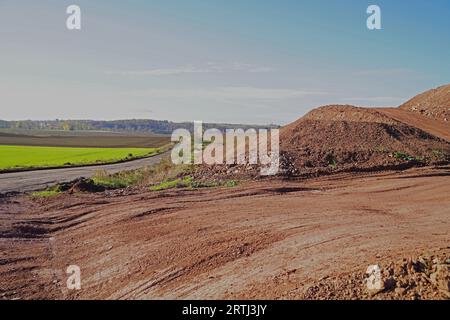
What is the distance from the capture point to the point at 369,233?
8.99 meters

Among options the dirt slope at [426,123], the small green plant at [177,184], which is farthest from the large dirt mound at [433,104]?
the small green plant at [177,184]

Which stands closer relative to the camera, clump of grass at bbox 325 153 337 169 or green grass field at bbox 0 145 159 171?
clump of grass at bbox 325 153 337 169

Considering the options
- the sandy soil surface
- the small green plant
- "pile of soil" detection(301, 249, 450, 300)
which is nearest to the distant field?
the sandy soil surface

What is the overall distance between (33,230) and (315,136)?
13591mm

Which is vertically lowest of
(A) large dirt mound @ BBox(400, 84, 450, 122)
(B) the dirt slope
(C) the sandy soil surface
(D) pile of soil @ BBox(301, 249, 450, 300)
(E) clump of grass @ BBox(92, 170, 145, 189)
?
(C) the sandy soil surface

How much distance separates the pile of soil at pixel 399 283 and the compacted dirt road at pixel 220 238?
1.06ft

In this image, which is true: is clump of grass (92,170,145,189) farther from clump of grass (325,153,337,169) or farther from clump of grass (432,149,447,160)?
clump of grass (432,149,447,160)

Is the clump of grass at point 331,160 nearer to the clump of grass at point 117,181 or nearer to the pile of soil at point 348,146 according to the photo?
the pile of soil at point 348,146

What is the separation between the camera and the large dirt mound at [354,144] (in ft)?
60.6

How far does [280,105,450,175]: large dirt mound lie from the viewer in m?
18.5

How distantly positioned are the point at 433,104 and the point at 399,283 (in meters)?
30.0

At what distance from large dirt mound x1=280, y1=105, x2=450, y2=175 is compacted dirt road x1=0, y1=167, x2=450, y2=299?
9.77 feet

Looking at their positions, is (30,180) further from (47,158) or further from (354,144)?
(47,158)
